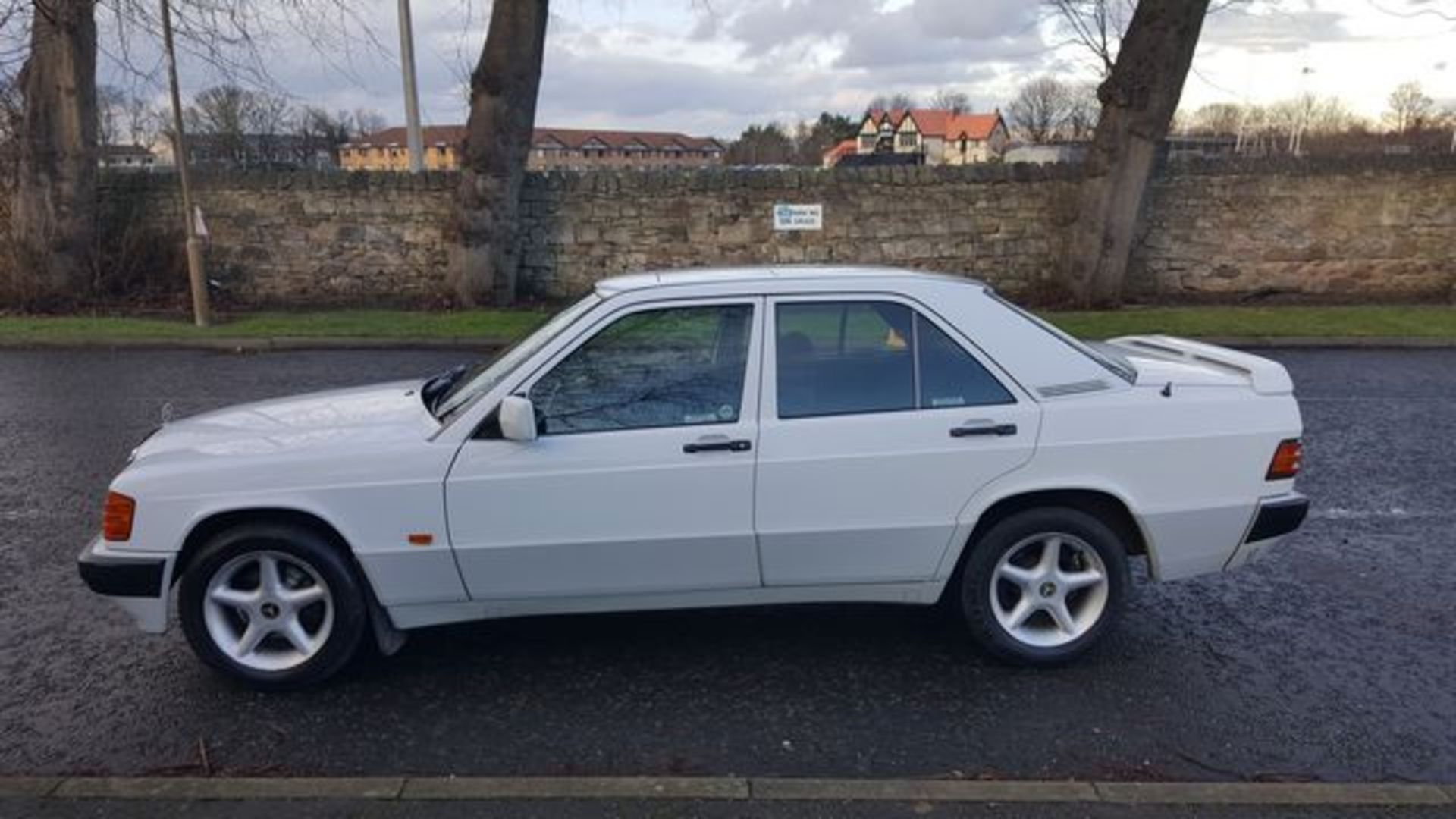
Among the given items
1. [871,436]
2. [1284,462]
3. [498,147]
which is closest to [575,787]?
[871,436]

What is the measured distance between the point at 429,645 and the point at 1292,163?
52.3 feet

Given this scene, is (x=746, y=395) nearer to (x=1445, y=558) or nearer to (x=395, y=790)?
(x=395, y=790)

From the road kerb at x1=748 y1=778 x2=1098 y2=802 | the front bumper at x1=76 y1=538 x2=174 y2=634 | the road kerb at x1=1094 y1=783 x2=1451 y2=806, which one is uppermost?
the front bumper at x1=76 y1=538 x2=174 y2=634

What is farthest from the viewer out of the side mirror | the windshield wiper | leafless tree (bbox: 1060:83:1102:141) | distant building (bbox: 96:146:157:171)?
leafless tree (bbox: 1060:83:1102:141)

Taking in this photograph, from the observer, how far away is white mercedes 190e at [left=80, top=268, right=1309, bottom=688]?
3.46m

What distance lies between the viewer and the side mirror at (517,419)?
3305 millimetres

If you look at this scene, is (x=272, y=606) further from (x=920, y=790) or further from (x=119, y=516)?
(x=920, y=790)

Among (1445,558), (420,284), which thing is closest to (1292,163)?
(1445,558)

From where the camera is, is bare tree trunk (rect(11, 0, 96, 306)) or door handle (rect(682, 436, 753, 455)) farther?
bare tree trunk (rect(11, 0, 96, 306))

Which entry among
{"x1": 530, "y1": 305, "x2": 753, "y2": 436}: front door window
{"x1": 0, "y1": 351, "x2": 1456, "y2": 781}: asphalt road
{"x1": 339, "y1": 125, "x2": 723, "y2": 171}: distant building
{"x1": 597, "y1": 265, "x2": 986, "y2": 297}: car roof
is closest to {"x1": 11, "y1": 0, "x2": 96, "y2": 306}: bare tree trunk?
{"x1": 0, "y1": 351, "x2": 1456, "y2": 781}: asphalt road

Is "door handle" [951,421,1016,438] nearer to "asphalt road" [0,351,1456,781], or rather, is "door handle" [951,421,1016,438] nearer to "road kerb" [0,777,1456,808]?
"asphalt road" [0,351,1456,781]

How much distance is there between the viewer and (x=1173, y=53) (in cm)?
1325

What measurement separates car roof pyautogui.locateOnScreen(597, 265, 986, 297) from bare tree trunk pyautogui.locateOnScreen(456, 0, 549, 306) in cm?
1079

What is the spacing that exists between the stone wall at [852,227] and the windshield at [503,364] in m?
11.8
